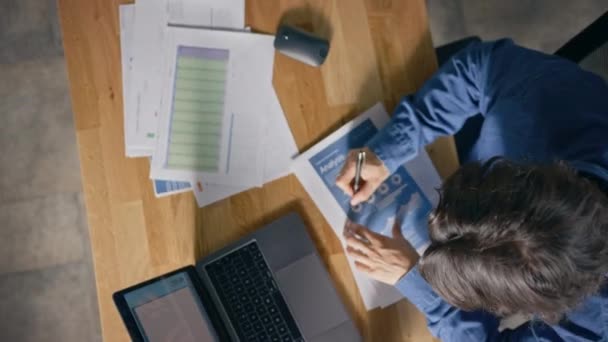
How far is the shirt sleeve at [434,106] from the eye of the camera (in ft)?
2.82

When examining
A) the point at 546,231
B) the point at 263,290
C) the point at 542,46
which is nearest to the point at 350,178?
the point at 263,290

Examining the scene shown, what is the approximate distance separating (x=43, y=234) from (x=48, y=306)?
20 centimetres

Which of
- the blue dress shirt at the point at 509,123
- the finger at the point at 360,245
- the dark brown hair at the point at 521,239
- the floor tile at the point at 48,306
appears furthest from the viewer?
the floor tile at the point at 48,306

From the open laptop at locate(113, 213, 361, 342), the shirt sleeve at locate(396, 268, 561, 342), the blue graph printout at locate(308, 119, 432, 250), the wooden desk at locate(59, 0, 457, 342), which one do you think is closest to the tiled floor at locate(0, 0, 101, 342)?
the wooden desk at locate(59, 0, 457, 342)

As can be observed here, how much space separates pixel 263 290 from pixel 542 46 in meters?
1.10

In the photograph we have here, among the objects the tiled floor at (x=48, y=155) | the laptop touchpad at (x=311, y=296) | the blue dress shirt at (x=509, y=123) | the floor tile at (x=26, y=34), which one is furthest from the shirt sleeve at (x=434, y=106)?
the floor tile at (x=26, y=34)

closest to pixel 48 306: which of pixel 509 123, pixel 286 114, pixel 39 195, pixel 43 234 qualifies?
pixel 43 234

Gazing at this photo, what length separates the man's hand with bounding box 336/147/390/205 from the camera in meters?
0.86

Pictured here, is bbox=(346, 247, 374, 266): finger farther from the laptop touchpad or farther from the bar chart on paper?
the bar chart on paper

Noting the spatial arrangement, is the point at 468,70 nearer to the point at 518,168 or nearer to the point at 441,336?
the point at 518,168

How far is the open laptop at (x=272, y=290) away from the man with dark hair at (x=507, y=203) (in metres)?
0.08

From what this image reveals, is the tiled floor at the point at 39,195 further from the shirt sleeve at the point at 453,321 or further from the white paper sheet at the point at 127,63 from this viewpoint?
the shirt sleeve at the point at 453,321

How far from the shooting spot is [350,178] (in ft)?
2.85

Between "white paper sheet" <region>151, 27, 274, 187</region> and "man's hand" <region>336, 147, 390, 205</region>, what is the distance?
0.14m
